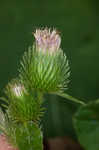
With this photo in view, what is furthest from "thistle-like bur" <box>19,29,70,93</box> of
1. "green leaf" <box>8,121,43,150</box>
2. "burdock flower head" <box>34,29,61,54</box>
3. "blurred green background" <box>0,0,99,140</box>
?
"blurred green background" <box>0,0,99,140</box>

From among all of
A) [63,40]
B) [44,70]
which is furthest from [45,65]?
[63,40]

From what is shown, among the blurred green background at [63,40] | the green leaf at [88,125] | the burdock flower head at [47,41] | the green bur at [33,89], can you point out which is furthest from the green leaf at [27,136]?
the blurred green background at [63,40]

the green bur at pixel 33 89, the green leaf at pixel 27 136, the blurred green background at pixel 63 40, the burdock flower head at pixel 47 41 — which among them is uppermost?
the blurred green background at pixel 63 40

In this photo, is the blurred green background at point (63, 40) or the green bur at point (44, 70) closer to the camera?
the green bur at point (44, 70)

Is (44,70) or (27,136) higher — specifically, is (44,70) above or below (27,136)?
above

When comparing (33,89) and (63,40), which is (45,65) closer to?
(33,89)

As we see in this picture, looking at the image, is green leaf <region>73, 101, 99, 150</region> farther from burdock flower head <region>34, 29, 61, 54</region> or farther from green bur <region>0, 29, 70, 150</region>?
burdock flower head <region>34, 29, 61, 54</region>

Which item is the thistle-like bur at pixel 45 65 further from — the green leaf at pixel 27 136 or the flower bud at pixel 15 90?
the green leaf at pixel 27 136

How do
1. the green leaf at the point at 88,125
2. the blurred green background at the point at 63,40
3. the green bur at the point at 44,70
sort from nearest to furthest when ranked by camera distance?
the green leaf at the point at 88,125 → the green bur at the point at 44,70 → the blurred green background at the point at 63,40
